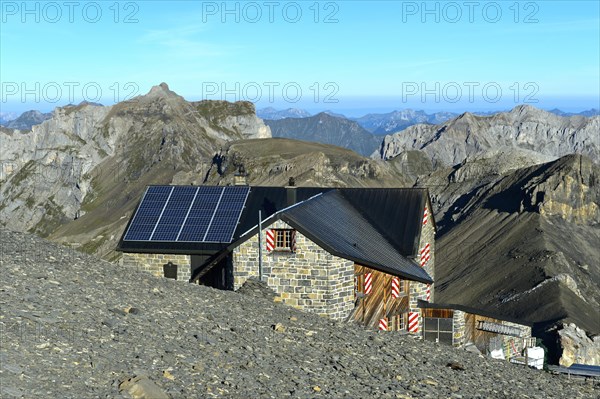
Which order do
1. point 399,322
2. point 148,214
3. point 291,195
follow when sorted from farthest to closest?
point 148,214
point 291,195
point 399,322

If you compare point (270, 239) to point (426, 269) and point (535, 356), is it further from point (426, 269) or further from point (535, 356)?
point (535, 356)

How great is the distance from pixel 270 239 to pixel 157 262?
6788 millimetres

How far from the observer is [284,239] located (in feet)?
87.5

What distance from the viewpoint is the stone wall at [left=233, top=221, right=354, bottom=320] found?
85.1 feet

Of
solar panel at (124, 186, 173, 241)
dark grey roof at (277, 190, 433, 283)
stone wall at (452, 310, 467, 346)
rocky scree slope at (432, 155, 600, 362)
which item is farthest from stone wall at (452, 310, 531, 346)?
rocky scree slope at (432, 155, 600, 362)

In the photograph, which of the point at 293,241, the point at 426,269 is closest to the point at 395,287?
the point at 293,241

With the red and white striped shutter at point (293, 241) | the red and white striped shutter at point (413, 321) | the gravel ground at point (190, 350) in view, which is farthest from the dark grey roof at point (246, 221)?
the gravel ground at point (190, 350)

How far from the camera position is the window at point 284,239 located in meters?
26.4

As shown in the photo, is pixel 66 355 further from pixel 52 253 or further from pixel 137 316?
pixel 52 253

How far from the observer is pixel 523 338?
111 feet

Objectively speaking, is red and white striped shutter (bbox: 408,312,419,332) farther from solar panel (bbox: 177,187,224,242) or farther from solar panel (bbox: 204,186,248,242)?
solar panel (bbox: 177,187,224,242)

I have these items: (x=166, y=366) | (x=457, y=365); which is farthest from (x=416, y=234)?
(x=166, y=366)

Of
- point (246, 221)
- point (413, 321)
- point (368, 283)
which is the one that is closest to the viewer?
point (368, 283)

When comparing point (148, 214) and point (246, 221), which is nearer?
point (246, 221)
